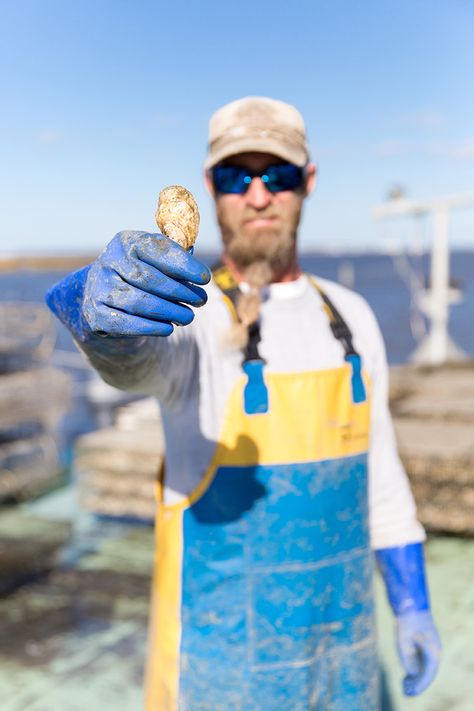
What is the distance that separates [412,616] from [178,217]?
4.73 ft

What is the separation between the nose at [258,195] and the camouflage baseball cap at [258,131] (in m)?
0.09

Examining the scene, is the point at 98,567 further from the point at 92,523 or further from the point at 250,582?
the point at 250,582

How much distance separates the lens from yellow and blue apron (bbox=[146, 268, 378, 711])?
5.70ft

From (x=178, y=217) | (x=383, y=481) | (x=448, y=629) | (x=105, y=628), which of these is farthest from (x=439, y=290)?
(x=178, y=217)

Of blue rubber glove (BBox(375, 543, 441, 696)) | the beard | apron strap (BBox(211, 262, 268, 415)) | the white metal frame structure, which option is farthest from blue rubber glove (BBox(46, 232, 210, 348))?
the white metal frame structure

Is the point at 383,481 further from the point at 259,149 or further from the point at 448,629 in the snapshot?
the point at 448,629

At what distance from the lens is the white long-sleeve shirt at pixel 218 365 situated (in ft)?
5.40

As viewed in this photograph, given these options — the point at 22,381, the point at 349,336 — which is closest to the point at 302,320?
the point at 349,336

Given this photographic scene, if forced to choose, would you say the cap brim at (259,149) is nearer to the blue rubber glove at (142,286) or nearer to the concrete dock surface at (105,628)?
the blue rubber glove at (142,286)

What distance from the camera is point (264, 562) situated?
174 cm

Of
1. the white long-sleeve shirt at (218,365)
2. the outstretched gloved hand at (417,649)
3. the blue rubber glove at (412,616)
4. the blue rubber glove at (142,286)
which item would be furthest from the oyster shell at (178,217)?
the outstretched gloved hand at (417,649)

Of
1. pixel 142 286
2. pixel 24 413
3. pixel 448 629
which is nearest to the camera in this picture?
pixel 142 286

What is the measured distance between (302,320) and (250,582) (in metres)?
0.72

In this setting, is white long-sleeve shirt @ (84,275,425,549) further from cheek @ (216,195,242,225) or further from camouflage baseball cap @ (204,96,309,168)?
camouflage baseball cap @ (204,96,309,168)
